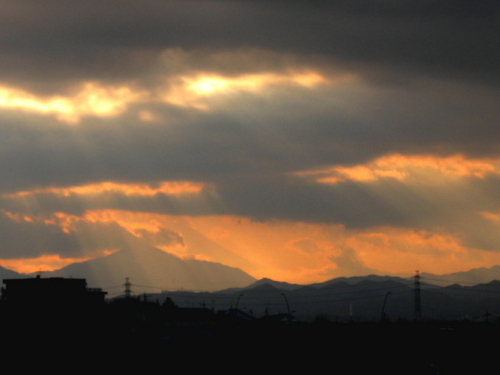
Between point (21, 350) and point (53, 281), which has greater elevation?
point (53, 281)

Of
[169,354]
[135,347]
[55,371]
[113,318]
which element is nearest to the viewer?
[55,371]

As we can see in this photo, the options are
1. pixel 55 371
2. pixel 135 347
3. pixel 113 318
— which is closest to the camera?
pixel 55 371

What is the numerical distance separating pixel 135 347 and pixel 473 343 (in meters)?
43.6

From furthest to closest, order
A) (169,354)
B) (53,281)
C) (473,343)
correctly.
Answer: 1. (53,281)
2. (473,343)
3. (169,354)

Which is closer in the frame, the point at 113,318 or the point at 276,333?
the point at 276,333

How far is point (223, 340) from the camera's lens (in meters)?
77.2

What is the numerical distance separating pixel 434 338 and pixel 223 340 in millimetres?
31978

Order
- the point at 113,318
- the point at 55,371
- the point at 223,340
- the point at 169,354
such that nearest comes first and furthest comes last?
the point at 55,371 → the point at 169,354 → the point at 223,340 → the point at 113,318

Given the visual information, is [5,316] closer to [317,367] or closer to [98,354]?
[98,354]

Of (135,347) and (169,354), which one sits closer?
(169,354)

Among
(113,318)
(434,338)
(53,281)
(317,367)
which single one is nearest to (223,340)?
(317,367)

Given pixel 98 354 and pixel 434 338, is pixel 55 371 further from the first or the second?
pixel 434 338

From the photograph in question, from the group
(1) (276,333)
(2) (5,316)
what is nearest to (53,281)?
(2) (5,316)

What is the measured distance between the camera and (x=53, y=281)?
121125mm
